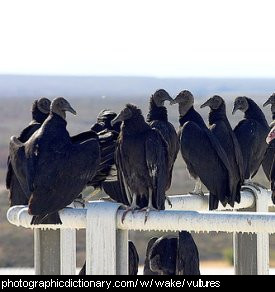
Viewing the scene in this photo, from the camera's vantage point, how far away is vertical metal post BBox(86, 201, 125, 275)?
7.49 m

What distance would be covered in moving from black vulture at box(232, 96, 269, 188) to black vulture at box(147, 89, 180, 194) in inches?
37.1

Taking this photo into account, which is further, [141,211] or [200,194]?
[200,194]

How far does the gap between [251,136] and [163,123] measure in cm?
132

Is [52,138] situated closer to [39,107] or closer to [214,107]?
[39,107]

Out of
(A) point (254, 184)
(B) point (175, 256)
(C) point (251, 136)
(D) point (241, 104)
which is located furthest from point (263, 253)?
(D) point (241, 104)

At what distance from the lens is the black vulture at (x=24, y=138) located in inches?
374

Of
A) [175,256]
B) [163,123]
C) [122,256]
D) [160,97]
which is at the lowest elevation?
[175,256]

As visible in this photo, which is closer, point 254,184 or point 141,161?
point 141,161

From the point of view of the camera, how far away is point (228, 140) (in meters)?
10.3

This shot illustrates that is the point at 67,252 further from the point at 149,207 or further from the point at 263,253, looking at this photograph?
the point at 263,253

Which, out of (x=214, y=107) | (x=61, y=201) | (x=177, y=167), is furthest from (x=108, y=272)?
(x=177, y=167)

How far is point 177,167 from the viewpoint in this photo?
38906mm
